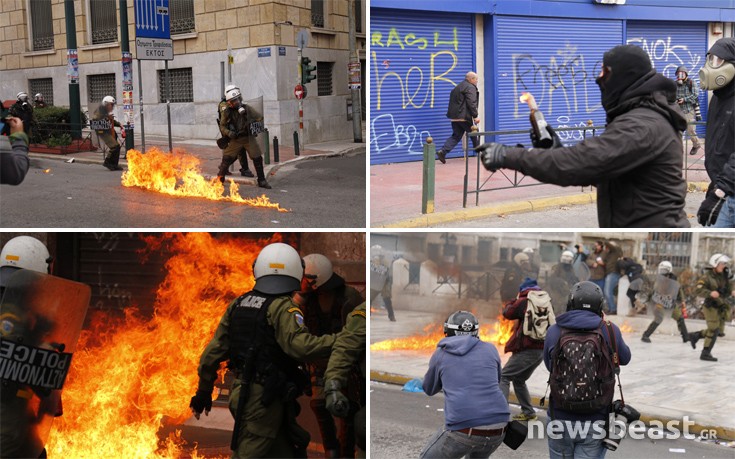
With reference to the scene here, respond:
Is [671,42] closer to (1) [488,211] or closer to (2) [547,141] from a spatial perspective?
(1) [488,211]

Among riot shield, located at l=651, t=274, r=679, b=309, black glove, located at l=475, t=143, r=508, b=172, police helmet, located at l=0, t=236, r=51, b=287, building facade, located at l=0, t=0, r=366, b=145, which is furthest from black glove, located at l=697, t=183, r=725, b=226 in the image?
building facade, located at l=0, t=0, r=366, b=145

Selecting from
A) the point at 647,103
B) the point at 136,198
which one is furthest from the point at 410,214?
the point at 647,103

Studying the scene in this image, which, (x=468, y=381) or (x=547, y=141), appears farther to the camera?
(x=468, y=381)

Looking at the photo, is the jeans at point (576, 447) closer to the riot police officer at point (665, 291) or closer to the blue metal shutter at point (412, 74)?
the riot police officer at point (665, 291)

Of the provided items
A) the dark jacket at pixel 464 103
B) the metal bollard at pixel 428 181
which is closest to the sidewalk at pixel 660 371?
the metal bollard at pixel 428 181

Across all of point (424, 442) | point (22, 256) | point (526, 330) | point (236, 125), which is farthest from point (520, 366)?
point (236, 125)

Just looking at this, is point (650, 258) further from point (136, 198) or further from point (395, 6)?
point (136, 198)

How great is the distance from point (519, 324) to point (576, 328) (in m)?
2.00

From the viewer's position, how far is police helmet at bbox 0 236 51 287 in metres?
5.25

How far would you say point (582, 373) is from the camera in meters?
Answer: 4.85

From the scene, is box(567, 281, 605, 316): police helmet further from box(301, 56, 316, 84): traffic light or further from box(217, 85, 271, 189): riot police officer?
box(301, 56, 316, 84): traffic light

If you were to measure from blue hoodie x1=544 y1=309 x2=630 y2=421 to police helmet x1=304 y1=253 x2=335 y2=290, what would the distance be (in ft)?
5.38

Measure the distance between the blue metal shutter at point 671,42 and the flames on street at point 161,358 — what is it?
1404cm

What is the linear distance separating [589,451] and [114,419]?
397 cm
